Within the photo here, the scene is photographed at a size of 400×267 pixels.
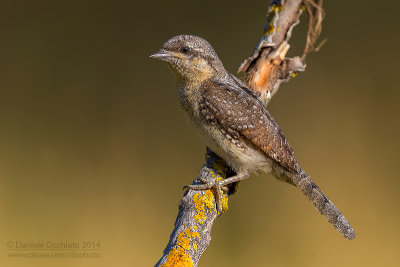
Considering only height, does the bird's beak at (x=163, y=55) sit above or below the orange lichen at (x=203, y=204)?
above

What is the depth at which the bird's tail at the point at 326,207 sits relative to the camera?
246 centimetres

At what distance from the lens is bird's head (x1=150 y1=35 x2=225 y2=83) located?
2.49m

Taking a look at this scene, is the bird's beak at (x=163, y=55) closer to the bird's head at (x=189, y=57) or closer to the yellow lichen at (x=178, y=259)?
the bird's head at (x=189, y=57)

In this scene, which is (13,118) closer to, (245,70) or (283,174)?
(245,70)

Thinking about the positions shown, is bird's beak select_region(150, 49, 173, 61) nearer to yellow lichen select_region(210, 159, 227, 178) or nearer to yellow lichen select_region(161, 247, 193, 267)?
yellow lichen select_region(210, 159, 227, 178)

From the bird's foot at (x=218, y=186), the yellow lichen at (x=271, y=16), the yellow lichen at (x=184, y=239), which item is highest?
the yellow lichen at (x=271, y=16)

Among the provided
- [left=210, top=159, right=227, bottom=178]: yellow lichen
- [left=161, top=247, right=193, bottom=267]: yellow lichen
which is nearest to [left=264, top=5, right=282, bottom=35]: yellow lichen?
[left=210, top=159, right=227, bottom=178]: yellow lichen

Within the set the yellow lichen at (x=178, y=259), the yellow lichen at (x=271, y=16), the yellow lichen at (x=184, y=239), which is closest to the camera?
the yellow lichen at (x=178, y=259)

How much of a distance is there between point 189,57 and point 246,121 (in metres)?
0.43

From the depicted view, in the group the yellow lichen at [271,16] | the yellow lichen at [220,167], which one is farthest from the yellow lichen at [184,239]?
the yellow lichen at [271,16]

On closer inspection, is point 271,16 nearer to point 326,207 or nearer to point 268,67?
point 268,67

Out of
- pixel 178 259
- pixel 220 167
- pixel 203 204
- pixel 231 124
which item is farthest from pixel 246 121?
pixel 178 259

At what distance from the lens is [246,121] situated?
245 cm

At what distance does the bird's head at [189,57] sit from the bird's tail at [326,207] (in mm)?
722
